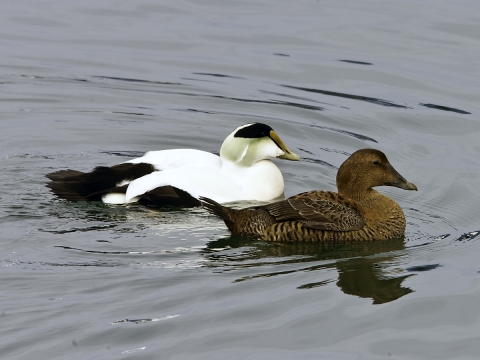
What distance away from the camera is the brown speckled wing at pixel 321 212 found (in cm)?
886

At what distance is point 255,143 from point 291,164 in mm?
1369

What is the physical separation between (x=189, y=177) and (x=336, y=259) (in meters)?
2.16

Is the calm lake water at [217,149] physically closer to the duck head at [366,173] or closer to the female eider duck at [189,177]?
the female eider duck at [189,177]

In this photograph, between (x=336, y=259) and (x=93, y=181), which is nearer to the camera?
(x=336, y=259)

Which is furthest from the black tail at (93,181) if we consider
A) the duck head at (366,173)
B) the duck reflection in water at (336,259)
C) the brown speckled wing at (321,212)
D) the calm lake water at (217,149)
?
the duck head at (366,173)

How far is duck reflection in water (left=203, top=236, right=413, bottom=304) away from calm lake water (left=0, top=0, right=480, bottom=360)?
1.0 inches

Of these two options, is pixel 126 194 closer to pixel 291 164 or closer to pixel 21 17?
pixel 291 164

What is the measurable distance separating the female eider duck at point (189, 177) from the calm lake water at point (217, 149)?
184mm

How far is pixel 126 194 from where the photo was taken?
9.98 metres

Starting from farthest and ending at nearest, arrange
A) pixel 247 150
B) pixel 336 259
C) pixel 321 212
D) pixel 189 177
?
pixel 247 150
pixel 189 177
pixel 321 212
pixel 336 259

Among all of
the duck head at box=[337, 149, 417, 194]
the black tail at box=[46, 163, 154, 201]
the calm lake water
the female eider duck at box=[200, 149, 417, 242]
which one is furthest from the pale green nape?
the duck head at box=[337, 149, 417, 194]

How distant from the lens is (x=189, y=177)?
9.98 metres

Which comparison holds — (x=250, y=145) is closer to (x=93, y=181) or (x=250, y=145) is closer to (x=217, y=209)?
(x=217, y=209)

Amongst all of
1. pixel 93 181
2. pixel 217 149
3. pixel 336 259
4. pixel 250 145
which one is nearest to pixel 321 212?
pixel 336 259
